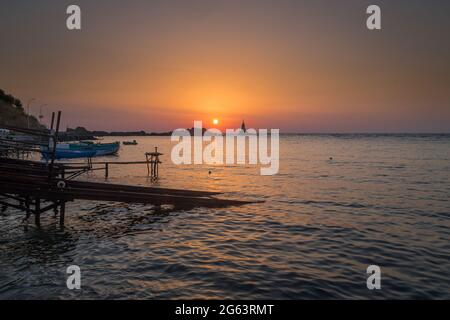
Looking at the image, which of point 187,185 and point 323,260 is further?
point 187,185

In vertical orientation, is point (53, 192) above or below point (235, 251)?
above

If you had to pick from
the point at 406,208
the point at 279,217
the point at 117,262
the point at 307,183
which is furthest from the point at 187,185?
the point at 117,262

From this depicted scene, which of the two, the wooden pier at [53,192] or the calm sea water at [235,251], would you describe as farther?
the wooden pier at [53,192]

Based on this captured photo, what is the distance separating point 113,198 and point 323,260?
9857mm

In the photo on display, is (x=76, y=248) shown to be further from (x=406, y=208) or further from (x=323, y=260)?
(x=406, y=208)

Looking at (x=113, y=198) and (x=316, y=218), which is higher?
(x=113, y=198)

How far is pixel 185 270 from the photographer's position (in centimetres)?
1041

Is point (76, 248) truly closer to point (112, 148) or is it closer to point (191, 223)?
point (191, 223)

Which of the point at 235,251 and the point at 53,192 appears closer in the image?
the point at 235,251

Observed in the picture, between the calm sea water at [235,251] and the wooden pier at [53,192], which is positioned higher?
the wooden pier at [53,192]

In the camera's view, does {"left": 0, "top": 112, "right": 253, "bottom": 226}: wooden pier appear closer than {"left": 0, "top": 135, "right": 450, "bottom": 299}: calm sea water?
No

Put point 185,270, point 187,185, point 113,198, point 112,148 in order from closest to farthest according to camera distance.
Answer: point 185,270 < point 113,198 < point 187,185 < point 112,148

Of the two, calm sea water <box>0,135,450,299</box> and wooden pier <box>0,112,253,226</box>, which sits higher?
wooden pier <box>0,112,253,226</box>
